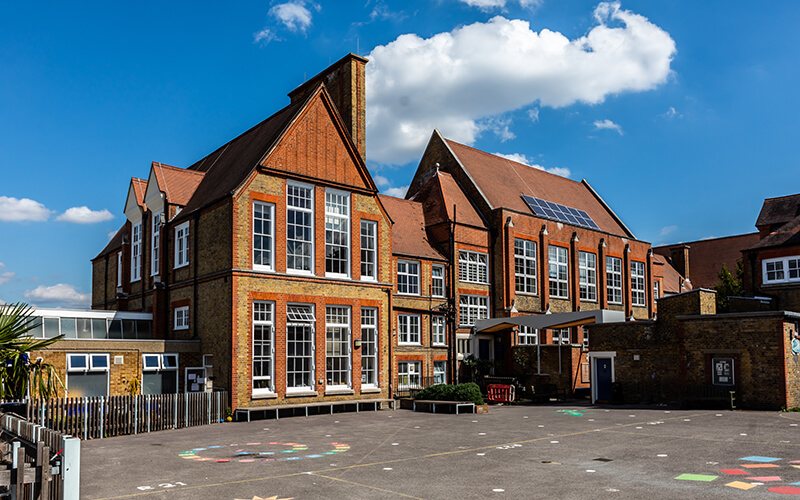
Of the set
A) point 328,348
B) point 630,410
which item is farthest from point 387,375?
point 630,410

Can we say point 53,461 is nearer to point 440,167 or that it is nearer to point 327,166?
point 327,166

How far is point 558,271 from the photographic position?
146 feet

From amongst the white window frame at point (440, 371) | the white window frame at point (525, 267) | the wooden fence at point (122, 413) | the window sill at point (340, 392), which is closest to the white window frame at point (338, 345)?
the window sill at point (340, 392)

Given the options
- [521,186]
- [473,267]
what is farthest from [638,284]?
[473,267]

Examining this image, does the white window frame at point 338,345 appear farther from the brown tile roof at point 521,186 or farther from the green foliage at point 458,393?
the brown tile roof at point 521,186

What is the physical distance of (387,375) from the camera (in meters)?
30.4

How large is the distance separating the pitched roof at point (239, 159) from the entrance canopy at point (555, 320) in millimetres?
16400

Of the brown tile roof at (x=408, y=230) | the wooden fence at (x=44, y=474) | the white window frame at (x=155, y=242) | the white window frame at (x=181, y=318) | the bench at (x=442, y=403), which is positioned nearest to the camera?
the wooden fence at (x=44, y=474)

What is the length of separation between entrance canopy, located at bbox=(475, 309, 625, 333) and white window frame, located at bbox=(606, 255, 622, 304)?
13192mm

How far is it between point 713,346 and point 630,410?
177 inches

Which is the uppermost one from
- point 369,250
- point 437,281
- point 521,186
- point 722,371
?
point 521,186

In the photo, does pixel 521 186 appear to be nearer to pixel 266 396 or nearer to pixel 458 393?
pixel 458 393

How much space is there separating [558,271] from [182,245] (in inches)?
1006

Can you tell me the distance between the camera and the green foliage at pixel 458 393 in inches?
1045
